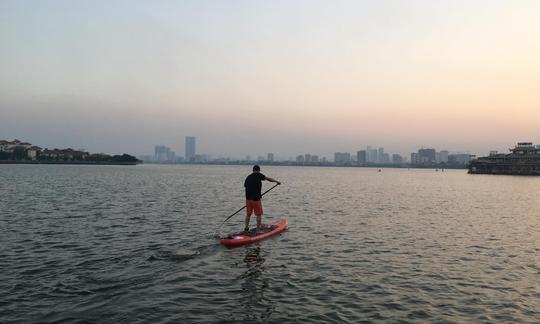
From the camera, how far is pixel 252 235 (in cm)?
1945

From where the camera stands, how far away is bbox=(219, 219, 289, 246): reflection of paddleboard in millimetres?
18141

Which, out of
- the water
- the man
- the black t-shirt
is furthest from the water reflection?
the black t-shirt

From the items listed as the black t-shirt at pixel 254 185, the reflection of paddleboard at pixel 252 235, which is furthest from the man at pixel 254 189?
the reflection of paddleboard at pixel 252 235

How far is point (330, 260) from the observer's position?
15.8 meters

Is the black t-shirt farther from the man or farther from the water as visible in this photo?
the water

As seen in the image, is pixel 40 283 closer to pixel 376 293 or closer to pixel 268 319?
pixel 268 319

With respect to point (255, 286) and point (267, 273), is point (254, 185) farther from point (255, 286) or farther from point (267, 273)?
point (255, 286)

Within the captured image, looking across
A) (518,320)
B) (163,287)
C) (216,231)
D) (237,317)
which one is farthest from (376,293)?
(216,231)

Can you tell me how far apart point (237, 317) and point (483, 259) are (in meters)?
11.6

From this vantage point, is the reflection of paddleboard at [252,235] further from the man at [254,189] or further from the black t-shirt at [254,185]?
the black t-shirt at [254,185]

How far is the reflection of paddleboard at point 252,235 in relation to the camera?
59.5 ft

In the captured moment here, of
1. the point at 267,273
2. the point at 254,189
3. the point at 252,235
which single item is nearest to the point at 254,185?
the point at 254,189

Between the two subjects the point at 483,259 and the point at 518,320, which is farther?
the point at 483,259

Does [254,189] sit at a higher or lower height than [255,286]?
higher
